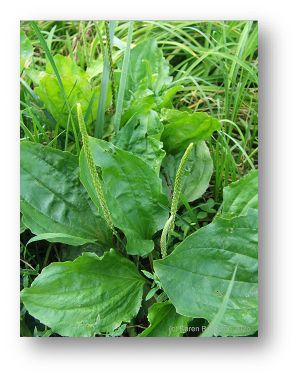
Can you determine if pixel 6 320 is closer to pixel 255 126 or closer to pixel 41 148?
pixel 41 148

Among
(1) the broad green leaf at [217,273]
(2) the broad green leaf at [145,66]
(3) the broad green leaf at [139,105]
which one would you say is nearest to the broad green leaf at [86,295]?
(1) the broad green leaf at [217,273]

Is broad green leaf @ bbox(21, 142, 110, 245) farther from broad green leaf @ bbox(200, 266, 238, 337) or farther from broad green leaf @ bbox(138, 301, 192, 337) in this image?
broad green leaf @ bbox(200, 266, 238, 337)

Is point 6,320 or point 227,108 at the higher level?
point 227,108

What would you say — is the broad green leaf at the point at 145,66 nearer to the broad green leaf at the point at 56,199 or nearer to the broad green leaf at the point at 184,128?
the broad green leaf at the point at 184,128

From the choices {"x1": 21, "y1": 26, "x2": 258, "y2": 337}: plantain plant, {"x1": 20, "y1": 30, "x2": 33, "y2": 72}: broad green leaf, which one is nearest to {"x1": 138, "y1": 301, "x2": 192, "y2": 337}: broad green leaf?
{"x1": 21, "y1": 26, "x2": 258, "y2": 337}: plantain plant

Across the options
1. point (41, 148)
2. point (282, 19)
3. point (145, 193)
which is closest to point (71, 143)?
point (41, 148)

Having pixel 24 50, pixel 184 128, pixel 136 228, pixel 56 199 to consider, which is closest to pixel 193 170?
pixel 184 128

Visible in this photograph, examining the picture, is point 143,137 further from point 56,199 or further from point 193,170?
point 56,199

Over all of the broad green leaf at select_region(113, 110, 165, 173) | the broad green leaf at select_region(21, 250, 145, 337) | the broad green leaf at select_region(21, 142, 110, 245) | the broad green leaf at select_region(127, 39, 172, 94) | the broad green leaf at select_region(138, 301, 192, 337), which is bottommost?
the broad green leaf at select_region(138, 301, 192, 337)
